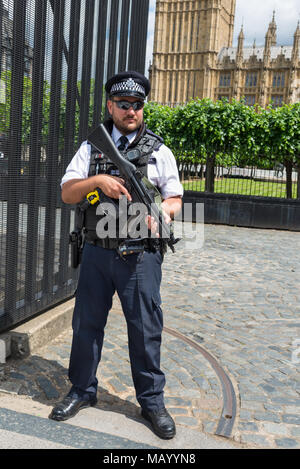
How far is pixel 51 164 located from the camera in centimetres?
432

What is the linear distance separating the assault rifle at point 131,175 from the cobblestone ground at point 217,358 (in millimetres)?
1378

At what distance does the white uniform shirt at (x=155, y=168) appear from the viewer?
2809 millimetres

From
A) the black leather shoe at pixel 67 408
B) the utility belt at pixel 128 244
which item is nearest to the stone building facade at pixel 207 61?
the utility belt at pixel 128 244

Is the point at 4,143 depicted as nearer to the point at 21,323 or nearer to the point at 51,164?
the point at 51,164

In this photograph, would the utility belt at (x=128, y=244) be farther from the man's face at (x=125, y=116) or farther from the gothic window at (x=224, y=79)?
the gothic window at (x=224, y=79)

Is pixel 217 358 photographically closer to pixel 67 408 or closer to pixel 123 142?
pixel 67 408

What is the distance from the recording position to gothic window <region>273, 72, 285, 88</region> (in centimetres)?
8575

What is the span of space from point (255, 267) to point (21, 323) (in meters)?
5.04

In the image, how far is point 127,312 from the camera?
286cm

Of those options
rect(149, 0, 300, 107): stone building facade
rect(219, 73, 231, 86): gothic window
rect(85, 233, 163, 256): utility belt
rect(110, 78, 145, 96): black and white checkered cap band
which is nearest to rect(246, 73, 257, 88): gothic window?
rect(149, 0, 300, 107): stone building facade

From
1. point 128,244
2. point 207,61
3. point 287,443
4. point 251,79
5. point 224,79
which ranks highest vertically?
point 207,61

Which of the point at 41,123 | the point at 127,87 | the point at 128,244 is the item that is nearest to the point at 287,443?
the point at 128,244

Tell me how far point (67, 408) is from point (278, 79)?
91863 mm

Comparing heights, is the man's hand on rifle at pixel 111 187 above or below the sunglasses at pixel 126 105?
below
